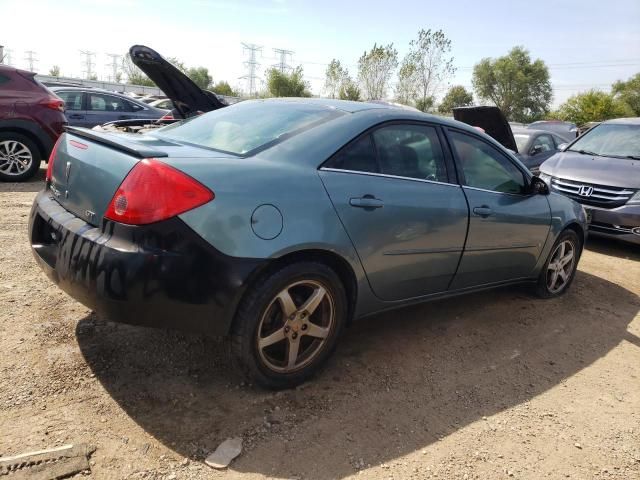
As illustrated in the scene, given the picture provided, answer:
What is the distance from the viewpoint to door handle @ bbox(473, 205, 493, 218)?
3.52 m

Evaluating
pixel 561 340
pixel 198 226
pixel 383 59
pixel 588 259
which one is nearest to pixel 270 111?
pixel 198 226

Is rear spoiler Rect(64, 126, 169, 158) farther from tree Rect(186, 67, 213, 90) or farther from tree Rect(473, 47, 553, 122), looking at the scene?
tree Rect(186, 67, 213, 90)

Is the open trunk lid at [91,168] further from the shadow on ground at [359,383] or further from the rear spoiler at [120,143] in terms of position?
the shadow on ground at [359,383]

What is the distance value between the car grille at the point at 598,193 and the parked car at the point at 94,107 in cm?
813

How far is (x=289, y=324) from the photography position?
2648 mm

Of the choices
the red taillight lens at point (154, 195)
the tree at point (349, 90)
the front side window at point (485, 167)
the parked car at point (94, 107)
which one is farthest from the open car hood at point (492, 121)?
the tree at point (349, 90)

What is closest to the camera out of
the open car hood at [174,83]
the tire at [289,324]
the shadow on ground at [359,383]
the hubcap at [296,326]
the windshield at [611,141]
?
the shadow on ground at [359,383]

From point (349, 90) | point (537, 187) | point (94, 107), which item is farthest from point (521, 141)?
point (349, 90)

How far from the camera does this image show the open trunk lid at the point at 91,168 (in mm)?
2402

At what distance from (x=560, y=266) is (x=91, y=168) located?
3.89 meters

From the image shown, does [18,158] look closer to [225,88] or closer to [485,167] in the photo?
[485,167]

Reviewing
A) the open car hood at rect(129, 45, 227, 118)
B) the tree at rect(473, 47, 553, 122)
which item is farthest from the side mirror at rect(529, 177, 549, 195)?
the tree at rect(473, 47, 553, 122)

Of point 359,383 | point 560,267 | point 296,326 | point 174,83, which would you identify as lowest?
point 359,383

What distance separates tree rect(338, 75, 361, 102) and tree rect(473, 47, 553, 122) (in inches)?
1240
